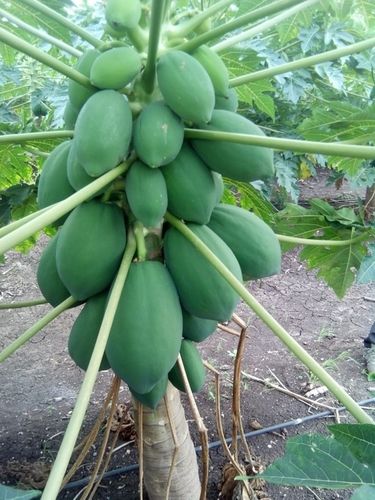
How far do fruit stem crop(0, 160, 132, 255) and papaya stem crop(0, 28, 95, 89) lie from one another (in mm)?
186

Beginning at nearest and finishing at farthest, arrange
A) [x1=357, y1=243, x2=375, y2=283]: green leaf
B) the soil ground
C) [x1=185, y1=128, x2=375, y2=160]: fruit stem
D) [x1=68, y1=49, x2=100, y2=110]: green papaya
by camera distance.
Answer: [x1=185, y1=128, x2=375, y2=160]: fruit stem → [x1=68, y1=49, x2=100, y2=110]: green papaya → [x1=357, y1=243, x2=375, y2=283]: green leaf → the soil ground

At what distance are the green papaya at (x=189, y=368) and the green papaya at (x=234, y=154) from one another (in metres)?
0.44

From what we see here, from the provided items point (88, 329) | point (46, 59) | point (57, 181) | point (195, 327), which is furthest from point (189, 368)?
point (46, 59)

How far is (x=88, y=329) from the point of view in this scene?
3.84 ft

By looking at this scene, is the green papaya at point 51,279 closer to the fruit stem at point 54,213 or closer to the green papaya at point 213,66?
the fruit stem at point 54,213

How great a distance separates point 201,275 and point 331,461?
1.42ft

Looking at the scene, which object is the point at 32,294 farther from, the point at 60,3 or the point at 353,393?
the point at 60,3

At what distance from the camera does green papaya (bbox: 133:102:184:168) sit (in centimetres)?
103

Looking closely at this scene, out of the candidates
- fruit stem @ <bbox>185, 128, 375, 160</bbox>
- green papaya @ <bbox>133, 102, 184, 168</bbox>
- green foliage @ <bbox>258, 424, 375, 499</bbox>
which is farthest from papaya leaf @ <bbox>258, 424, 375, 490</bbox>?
green papaya @ <bbox>133, 102, 184, 168</bbox>

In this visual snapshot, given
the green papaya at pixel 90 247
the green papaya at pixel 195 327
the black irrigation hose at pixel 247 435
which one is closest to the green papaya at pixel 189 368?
the green papaya at pixel 195 327

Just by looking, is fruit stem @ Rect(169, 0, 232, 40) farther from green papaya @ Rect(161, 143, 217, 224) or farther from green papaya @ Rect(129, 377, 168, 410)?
green papaya @ Rect(129, 377, 168, 410)

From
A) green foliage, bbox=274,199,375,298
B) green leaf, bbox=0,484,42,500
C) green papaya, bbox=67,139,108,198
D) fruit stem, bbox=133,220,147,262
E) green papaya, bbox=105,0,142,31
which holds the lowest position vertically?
green foliage, bbox=274,199,375,298

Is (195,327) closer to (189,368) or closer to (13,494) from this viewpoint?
(189,368)

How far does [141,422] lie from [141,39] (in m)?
0.90
